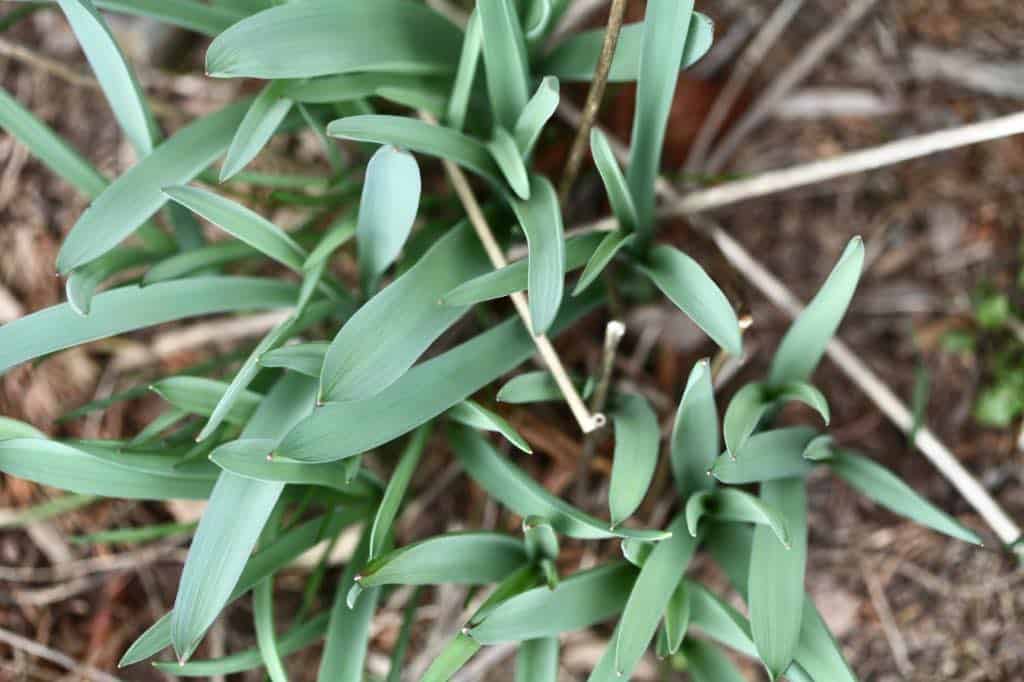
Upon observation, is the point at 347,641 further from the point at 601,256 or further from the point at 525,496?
the point at 601,256

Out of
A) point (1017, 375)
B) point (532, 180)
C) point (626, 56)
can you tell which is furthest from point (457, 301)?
point (1017, 375)

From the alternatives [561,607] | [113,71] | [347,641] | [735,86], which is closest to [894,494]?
[561,607]

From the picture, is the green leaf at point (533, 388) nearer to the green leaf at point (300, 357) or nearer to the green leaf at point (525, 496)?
the green leaf at point (525, 496)

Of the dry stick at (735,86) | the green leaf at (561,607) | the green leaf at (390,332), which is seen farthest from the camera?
the dry stick at (735,86)

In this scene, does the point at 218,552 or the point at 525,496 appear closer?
the point at 218,552

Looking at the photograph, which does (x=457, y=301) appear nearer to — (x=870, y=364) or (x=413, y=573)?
(x=413, y=573)

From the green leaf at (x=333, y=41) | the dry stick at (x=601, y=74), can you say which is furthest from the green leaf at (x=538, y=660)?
the green leaf at (x=333, y=41)

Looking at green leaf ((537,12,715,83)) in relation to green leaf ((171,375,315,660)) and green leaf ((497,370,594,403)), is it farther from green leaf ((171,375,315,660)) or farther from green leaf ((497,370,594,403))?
green leaf ((171,375,315,660))
